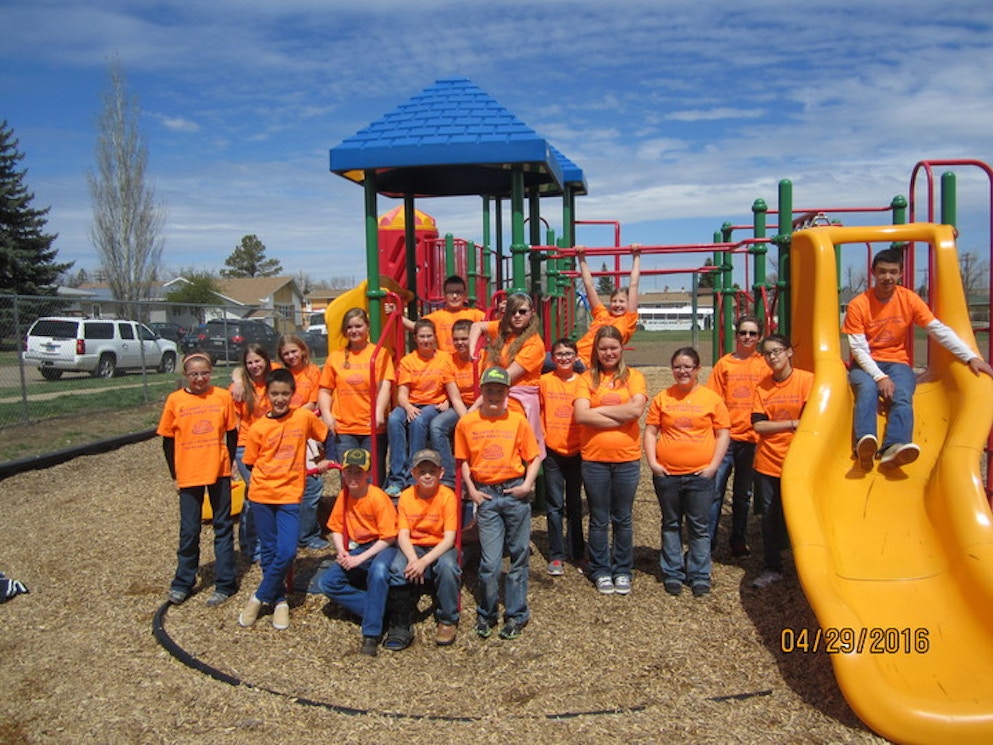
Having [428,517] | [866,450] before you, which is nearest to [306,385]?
[428,517]

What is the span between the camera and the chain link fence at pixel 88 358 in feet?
42.6

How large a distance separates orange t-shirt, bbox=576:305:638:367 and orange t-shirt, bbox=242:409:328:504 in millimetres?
2227

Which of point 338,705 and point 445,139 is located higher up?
point 445,139

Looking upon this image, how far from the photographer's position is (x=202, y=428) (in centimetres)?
512

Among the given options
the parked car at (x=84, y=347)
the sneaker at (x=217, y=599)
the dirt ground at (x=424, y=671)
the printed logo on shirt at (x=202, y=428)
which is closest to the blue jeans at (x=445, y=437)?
the dirt ground at (x=424, y=671)

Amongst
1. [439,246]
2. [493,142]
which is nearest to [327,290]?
[439,246]

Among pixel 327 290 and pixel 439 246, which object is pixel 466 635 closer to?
pixel 439 246

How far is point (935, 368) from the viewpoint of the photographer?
540cm

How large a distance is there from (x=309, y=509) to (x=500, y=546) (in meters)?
2.30

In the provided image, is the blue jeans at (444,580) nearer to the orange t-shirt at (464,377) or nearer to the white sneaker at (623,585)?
the white sneaker at (623,585)

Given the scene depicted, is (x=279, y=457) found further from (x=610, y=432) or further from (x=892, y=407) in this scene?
(x=892, y=407)

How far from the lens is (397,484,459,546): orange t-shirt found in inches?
183

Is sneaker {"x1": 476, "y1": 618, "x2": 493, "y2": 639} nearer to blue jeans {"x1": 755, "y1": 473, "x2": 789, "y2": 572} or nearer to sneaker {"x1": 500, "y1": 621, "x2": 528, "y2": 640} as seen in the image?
sneaker {"x1": 500, "y1": 621, "x2": 528, "y2": 640}
